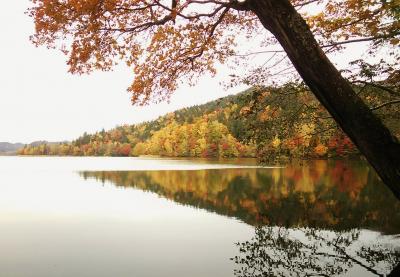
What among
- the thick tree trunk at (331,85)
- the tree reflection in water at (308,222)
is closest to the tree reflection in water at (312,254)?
the tree reflection in water at (308,222)

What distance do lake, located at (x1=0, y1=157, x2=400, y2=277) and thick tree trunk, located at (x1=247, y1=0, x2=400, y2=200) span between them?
5.06m

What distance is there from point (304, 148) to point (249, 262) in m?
4.47

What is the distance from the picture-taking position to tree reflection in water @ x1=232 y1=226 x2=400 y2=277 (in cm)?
851

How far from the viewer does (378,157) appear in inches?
161

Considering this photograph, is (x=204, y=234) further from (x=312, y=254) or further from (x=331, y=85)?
(x=331, y=85)

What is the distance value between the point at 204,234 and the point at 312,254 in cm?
444

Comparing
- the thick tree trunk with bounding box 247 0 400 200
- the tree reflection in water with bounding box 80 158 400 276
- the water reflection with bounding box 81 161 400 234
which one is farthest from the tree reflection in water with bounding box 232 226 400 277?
the thick tree trunk with bounding box 247 0 400 200

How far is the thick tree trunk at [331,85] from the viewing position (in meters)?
4.01


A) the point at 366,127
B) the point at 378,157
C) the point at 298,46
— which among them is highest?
the point at 298,46

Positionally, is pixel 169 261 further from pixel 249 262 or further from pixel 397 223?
pixel 397 223

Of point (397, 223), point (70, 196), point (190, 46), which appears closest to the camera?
point (190, 46)

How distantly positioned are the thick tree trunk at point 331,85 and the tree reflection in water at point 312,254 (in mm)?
→ 4994

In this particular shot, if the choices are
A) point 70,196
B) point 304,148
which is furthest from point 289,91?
point 70,196

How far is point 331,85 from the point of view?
4039 mm
